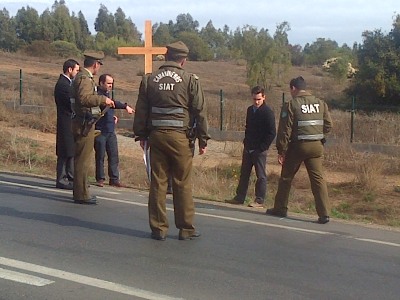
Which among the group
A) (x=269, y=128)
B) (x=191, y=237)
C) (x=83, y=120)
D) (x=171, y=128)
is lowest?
(x=191, y=237)

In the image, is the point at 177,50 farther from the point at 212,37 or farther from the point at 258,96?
the point at 212,37

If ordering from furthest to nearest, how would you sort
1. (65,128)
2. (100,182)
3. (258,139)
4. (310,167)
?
(100,182) → (65,128) → (258,139) → (310,167)

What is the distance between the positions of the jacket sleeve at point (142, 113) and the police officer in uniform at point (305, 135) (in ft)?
7.06

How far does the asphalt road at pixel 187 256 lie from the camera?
596 cm

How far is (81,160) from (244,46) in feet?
102

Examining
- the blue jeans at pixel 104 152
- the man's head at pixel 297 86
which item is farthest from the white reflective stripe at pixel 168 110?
the blue jeans at pixel 104 152

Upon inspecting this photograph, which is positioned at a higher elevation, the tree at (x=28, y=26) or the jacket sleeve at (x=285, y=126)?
the tree at (x=28, y=26)

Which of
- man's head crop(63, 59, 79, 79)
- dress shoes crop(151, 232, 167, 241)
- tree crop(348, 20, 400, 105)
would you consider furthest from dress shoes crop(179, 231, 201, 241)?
tree crop(348, 20, 400, 105)

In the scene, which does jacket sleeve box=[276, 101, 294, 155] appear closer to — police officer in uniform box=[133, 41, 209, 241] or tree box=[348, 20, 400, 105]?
police officer in uniform box=[133, 41, 209, 241]

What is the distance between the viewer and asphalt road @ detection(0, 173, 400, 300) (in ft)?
19.6

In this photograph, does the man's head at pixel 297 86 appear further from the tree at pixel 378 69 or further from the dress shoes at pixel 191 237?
the tree at pixel 378 69

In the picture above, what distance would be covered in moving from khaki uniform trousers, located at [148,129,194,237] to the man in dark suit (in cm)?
350

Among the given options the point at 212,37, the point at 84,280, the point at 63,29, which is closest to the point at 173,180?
the point at 84,280

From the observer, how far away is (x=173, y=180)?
7652mm
